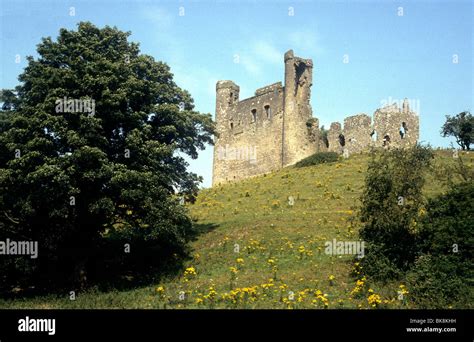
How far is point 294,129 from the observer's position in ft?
172

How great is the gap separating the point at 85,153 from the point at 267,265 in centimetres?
821

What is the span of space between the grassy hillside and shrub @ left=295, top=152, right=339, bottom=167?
12421mm

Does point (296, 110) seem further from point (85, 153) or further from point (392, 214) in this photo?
Result: point (85, 153)

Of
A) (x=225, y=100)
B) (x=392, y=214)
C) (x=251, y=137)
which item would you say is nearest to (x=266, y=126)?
(x=251, y=137)

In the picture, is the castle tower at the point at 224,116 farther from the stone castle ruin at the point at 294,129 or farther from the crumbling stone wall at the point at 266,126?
the stone castle ruin at the point at 294,129

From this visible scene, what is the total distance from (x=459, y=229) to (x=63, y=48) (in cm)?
1736

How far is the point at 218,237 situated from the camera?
2598 cm

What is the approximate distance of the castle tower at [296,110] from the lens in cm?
5228

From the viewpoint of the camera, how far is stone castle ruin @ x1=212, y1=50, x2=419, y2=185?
52.1 metres

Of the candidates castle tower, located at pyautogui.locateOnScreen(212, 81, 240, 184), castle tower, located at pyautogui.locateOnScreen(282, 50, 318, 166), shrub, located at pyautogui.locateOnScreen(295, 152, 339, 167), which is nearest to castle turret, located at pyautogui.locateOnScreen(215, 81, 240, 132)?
castle tower, located at pyautogui.locateOnScreen(212, 81, 240, 184)

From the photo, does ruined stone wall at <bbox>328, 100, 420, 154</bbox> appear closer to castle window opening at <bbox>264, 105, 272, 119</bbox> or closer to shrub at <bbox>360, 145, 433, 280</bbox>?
castle window opening at <bbox>264, 105, 272, 119</bbox>

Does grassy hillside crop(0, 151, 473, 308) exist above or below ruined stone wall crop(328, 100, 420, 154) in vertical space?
below
